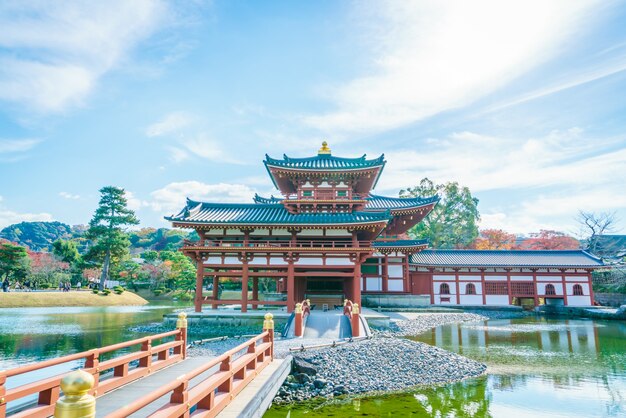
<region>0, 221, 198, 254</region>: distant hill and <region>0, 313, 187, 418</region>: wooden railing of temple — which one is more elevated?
<region>0, 221, 198, 254</region>: distant hill

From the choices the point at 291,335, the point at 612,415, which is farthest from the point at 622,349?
the point at 291,335

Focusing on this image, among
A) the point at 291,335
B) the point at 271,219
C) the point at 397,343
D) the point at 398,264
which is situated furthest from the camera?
the point at 398,264

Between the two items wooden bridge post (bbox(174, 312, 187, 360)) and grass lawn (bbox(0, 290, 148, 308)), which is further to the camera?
grass lawn (bbox(0, 290, 148, 308))

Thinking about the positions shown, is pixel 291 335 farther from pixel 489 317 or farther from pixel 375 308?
pixel 489 317

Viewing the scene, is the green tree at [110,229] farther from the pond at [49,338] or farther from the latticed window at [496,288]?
the latticed window at [496,288]

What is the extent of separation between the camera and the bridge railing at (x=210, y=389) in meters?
4.98

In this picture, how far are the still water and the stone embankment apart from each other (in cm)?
52

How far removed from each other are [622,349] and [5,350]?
93.5 feet

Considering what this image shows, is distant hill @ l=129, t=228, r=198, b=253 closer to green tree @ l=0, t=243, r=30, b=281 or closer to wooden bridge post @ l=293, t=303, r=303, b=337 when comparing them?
green tree @ l=0, t=243, r=30, b=281

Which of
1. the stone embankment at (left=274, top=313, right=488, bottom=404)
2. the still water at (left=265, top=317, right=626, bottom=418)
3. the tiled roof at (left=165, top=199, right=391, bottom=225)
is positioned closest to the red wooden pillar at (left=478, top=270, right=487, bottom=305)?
the still water at (left=265, top=317, right=626, bottom=418)

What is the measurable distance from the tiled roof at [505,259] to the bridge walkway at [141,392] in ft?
89.1

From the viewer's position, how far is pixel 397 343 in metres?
15.1

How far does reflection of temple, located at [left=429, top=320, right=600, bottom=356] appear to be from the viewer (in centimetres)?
1809

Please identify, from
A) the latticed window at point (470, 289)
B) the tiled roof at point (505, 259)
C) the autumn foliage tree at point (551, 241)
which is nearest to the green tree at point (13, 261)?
the tiled roof at point (505, 259)
